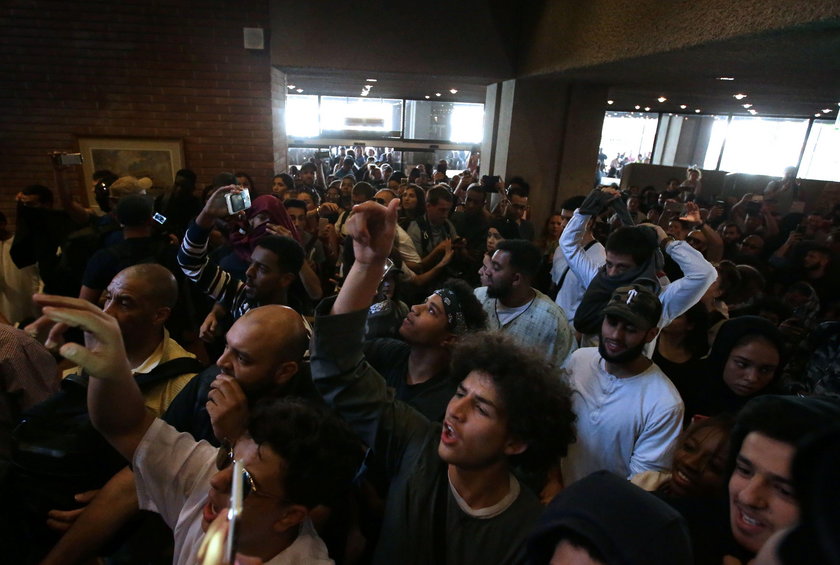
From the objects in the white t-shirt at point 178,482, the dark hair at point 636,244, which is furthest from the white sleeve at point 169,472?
the dark hair at point 636,244

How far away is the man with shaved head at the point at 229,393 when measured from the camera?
1.58 meters

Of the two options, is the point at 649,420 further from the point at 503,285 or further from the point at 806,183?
the point at 806,183

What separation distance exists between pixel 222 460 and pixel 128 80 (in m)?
6.67

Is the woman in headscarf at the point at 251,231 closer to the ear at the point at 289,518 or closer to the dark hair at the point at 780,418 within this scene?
the ear at the point at 289,518

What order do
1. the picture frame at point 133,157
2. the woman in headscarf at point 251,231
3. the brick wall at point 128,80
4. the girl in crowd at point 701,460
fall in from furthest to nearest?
1. the picture frame at point 133,157
2. the brick wall at point 128,80
3. the woman in headscarf at point 251,231
4. the girl in crowd at point 701,460

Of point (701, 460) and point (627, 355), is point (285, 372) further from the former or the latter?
point (701, 460)

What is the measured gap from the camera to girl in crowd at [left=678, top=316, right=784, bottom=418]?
228 cm

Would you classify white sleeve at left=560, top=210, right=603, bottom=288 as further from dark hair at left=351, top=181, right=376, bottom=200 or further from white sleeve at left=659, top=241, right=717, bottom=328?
dark hair at left=351, top=181, right=376, bottom=200

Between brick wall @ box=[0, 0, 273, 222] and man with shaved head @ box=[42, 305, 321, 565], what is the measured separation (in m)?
5.56

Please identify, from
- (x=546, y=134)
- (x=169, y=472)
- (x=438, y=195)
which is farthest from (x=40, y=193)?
(x=546, y=134)

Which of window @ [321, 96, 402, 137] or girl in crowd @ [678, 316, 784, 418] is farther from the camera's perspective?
window @ [321, 96, 402, 137]

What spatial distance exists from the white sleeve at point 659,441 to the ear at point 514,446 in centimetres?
84

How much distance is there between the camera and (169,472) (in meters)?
1.46

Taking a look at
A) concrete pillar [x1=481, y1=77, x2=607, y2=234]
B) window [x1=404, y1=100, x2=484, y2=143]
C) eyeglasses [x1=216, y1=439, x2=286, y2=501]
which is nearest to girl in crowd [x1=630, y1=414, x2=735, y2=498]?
eyeglasses [x1=216, y1=439, x2=286, y2=501]
